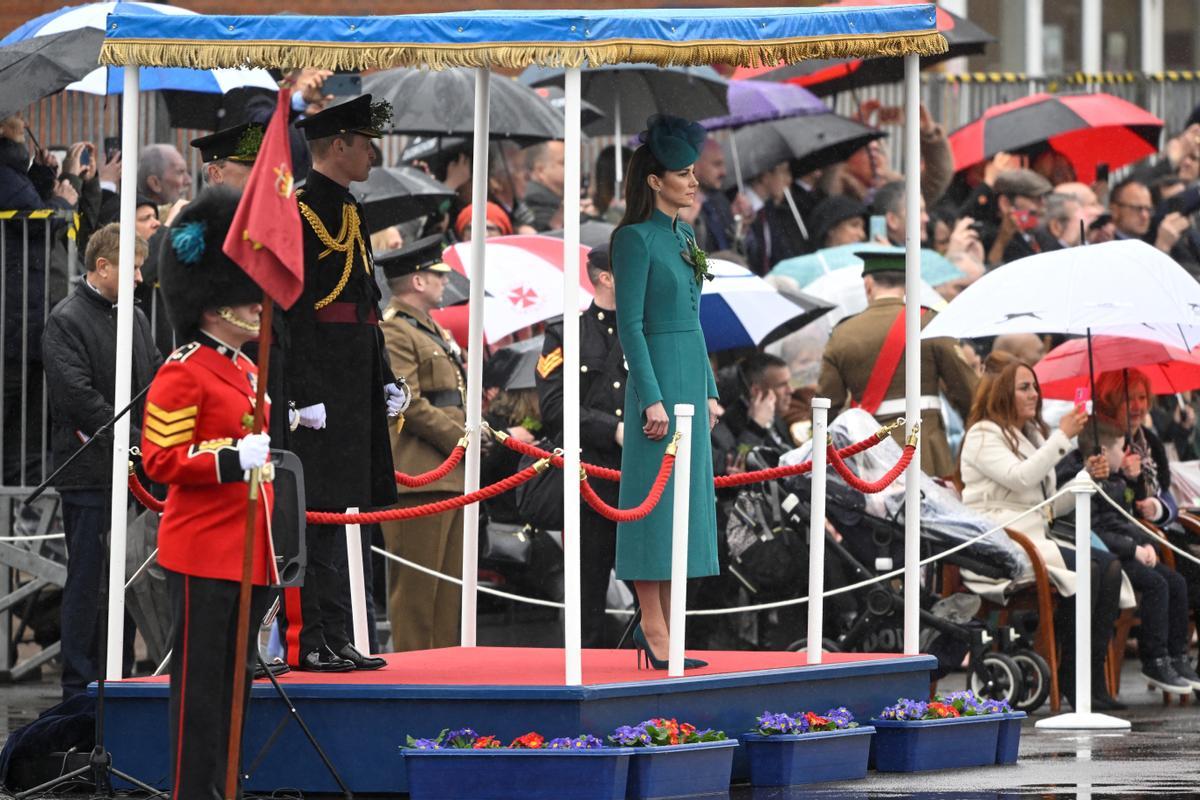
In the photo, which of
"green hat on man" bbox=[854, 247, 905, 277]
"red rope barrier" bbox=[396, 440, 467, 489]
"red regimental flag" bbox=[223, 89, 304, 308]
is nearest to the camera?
"red regimental flag" bbox=[223, 89, 304, 308]

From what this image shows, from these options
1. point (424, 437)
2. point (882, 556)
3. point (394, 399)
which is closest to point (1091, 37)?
point (882, 556)

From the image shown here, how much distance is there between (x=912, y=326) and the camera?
35.3ft

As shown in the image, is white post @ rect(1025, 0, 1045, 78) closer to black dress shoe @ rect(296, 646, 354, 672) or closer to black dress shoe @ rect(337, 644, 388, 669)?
black dress shoe @ rect(337, 644, 388, 669)

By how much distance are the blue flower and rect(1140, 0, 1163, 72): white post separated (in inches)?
805

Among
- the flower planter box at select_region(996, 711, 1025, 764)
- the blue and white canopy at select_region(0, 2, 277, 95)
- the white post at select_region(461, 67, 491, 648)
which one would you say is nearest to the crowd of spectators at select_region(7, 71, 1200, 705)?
the blue and white canopy at select_region(0, 2, 277, 95)

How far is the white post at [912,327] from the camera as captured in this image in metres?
10.6

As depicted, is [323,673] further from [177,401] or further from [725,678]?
[177,401]

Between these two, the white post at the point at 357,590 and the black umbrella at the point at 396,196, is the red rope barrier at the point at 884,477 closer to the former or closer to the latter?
the white post at the point at 357,590

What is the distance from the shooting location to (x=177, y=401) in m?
7.95

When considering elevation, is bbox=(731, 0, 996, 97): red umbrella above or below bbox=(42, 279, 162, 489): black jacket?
above

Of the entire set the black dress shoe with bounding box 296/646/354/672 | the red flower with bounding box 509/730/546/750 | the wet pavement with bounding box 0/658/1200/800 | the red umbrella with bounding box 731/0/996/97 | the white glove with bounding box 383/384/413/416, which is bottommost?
the wet pavement with bounding box 0/658/1200/800

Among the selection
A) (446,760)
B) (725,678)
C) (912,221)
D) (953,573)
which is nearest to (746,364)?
(953,573)

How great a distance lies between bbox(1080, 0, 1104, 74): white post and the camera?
26.6 metres

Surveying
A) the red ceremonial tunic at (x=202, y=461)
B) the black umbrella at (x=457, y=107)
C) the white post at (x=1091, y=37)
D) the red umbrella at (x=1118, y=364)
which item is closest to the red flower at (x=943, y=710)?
the red ceremonial tunic at (x=202, y=461)
